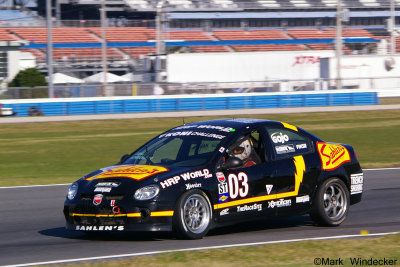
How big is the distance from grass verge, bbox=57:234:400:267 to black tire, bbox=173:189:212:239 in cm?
73

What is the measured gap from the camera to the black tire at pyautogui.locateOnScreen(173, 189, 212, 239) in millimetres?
7613

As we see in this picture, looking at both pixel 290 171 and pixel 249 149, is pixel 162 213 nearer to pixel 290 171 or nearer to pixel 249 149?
pixel 249 149

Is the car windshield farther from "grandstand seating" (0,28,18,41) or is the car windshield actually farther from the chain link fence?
"grandstand seating" (0,28,18,41)

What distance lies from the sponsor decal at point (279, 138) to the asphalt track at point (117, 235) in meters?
1.11

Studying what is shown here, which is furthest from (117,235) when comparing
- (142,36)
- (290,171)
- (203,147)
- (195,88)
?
(142,36)

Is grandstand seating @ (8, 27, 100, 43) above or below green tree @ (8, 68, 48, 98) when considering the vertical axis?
above

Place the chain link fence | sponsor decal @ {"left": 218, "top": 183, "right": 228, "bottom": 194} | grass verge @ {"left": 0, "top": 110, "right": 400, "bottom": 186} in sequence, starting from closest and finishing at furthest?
sponsor decal @ {"left": 218, "top": 183, "right": 228, "bottom": 194} → grass verge @ {"left": 0, "top": 110, "right": 400, "bottom": 186} → the chain link fence

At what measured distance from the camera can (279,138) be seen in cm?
880

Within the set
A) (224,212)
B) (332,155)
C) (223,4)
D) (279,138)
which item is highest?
(223,4)

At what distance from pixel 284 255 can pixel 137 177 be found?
6.19 feet

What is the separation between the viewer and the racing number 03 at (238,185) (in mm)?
8070

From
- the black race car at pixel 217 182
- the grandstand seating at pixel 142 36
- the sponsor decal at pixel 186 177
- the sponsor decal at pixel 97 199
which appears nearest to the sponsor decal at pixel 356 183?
the black race car at pixel 217 182

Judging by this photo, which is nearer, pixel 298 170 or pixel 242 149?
pixel 242 149

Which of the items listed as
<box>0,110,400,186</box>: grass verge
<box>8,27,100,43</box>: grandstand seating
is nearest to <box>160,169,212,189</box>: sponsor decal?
<box>0,110,400,186</box>: grass verge
